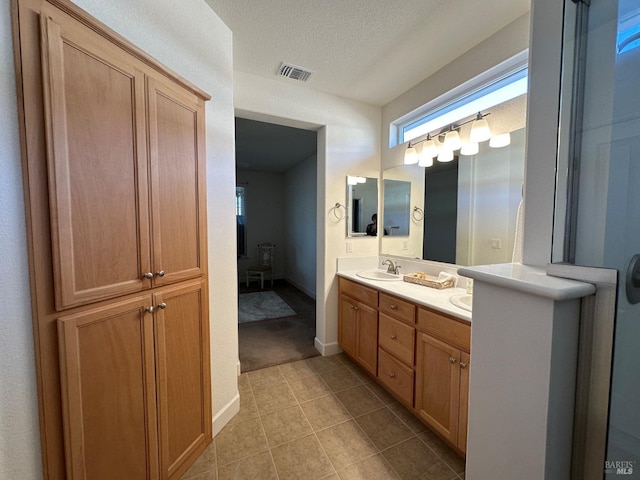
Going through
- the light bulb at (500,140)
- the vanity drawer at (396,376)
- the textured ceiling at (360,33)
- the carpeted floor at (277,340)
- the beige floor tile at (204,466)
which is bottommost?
the beige floor tile at (204,466)

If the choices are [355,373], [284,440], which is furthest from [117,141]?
[355,373]

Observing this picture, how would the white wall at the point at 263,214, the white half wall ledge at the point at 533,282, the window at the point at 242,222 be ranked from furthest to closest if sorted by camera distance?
the white wall at the point at 263,214
the window at the point at 242,222
the white half wall ledge at the point at 533,282

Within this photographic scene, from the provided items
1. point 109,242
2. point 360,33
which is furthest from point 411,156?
point 109,242

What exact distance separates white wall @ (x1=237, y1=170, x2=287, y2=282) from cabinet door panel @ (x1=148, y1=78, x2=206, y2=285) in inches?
172

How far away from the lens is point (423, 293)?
181 centimetres

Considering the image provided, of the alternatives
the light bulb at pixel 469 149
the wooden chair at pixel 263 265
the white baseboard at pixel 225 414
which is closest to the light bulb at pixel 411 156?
the light bulb at pixel 469 149

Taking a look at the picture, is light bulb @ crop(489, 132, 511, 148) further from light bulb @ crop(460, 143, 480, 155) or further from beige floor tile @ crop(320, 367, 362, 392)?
beige floor tile @ crop(320, 367, 362, 392)

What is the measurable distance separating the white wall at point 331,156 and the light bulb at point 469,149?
3.15 feet

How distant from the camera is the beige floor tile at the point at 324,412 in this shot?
1.70m

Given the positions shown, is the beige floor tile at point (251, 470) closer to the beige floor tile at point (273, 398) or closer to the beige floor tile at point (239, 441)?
the beige floor tile at point (239, 441)

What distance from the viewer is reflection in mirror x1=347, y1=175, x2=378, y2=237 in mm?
2631

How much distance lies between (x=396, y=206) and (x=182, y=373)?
2.28 meters

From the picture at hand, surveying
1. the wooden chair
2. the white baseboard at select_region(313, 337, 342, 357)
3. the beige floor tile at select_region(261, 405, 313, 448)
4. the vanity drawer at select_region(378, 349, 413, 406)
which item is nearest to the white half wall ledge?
the vanity drawer at select_region(378, 349, 413, 406)

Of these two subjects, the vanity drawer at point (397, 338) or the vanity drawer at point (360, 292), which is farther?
the vanity drawer at point (360, 292)
